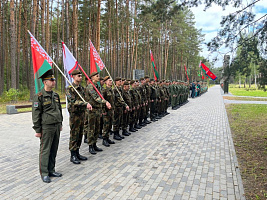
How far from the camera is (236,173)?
4.15 m

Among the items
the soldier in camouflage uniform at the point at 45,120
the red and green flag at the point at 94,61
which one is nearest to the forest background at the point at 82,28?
the red and green flag at the point at 94,61

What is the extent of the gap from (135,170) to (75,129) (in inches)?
59.5

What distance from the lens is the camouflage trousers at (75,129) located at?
181 inches

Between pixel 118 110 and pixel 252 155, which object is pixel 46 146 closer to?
Result: pixel 118 110

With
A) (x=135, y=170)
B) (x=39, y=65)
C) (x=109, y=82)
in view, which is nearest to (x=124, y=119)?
(x=109, y=82)

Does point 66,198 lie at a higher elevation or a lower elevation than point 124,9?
lower

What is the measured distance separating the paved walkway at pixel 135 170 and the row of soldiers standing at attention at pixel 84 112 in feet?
1.20

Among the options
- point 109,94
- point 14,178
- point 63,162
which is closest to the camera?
point 14,178

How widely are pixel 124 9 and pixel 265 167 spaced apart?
2285 centimetres

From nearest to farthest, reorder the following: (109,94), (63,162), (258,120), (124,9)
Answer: (63,162) < (109,94) < (258,120) < (124,9)

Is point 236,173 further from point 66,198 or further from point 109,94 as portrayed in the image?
point 109,94

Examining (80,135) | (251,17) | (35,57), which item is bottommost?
(80,135)

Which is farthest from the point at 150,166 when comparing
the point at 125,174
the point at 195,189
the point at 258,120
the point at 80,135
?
the point at 258,120

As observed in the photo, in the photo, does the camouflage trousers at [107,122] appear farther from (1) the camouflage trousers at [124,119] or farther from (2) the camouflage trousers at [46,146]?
(2) the camouflage trousers at [46,146]
